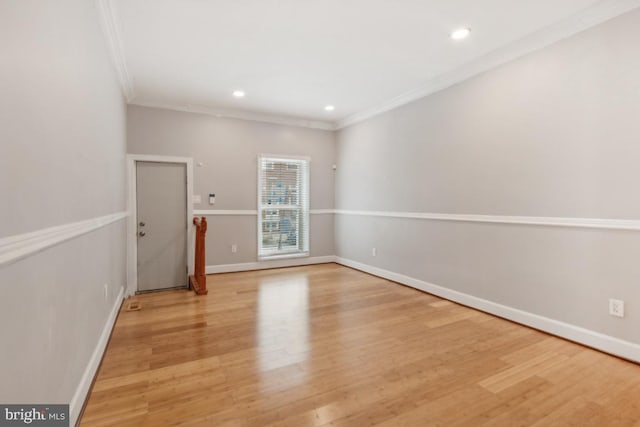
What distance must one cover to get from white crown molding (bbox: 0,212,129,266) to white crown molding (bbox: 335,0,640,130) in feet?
12.9

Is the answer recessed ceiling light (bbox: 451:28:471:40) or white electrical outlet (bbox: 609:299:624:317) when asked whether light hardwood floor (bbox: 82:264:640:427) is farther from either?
recessed ceiling light (bbox: 451:28:471:40)

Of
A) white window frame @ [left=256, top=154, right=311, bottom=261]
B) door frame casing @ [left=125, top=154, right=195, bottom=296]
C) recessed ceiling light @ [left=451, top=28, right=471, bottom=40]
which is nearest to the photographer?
recessed ceiling light @ [left=451, top=28, right=471, bottom=40]

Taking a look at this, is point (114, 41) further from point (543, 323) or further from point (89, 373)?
point (543, 323)

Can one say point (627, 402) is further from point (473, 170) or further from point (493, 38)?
point (493, 38)

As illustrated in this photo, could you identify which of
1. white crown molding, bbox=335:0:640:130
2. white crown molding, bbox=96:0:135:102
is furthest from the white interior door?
white crown molding, bbox=335:0:640:130

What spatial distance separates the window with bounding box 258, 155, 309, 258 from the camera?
5680 mm

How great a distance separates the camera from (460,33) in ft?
9.62

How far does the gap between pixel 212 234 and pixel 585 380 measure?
4808 millimetres

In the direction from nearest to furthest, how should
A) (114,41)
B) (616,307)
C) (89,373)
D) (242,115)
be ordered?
(89,373) → (616,307) → (114,41) → (242,115)

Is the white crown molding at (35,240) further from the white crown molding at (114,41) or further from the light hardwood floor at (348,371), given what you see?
the white crown molding at (114,41)

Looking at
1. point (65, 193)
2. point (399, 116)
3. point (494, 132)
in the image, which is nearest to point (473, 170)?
point (494, 132)

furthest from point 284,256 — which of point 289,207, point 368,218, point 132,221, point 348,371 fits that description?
point 348,371

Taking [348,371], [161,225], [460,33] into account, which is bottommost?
[348,371]

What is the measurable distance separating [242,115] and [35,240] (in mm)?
4563
